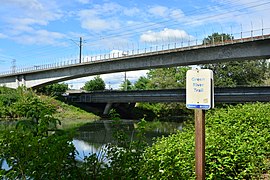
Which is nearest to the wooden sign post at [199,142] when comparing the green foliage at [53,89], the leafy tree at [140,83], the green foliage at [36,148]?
the green foliage at [36,148]

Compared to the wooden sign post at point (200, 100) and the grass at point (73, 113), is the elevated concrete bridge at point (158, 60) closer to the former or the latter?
the grass at point (73, 113)

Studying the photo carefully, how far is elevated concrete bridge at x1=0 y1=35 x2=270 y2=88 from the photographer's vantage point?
22.9 meters

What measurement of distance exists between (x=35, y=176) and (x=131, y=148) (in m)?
1.03

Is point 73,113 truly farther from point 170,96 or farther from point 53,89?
point 170,96

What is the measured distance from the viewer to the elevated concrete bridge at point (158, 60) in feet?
75.2

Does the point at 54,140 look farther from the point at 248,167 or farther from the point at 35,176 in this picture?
the point at 248,167

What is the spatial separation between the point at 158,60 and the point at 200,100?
A: 85.4 ft

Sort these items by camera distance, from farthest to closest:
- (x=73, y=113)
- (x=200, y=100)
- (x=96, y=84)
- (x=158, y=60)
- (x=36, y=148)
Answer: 1. (x=96, y=84)
2. (x=73, y=113)
3. (x=158, y=60)
4. (x=200, y=100)
5. (x=36, y=148)

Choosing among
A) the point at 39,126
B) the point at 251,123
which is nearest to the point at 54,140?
the point at 39,126

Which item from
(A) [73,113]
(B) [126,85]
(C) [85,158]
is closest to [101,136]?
(C) [85,158]

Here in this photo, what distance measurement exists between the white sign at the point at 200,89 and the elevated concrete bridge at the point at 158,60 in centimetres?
2023

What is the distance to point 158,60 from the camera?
95.2ft

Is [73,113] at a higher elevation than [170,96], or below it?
below

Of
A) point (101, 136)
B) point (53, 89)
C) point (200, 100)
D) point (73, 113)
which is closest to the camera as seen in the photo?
point (200, 100)
